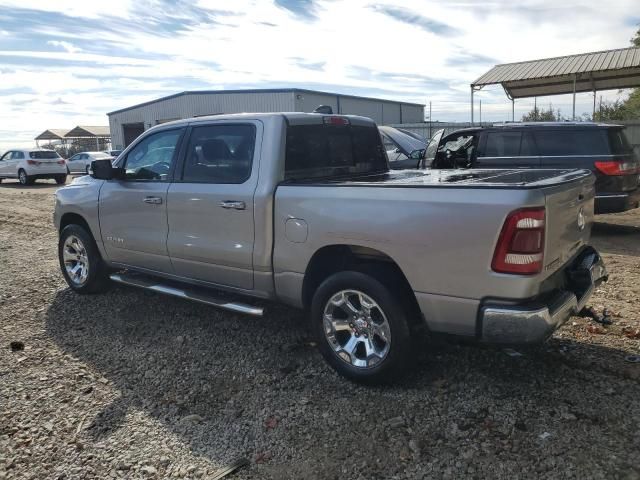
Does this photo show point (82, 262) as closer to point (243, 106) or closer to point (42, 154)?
point (42, 154)

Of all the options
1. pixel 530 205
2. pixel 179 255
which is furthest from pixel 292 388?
pixel 530 205

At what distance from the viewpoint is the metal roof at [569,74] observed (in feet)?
55.3

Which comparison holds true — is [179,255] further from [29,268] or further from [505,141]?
[505,141]

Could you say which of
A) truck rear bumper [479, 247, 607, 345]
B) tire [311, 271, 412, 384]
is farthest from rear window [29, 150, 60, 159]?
truck rear bumper [479, 247, 607, 345]

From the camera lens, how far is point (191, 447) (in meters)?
3.20

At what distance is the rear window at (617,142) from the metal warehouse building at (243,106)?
23.0 m

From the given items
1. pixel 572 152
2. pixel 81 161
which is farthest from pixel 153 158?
pixel 81 161

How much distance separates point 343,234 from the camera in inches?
144

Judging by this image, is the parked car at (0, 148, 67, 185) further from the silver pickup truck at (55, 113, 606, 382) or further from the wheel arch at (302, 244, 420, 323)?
the wheel arch at (302, 244, 420, 323)

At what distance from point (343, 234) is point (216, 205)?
1.23 meters

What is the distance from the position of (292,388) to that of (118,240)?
2.59 metres

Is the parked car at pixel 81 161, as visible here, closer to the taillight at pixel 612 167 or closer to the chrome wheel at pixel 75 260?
the chrome wheel at pixel 75 260

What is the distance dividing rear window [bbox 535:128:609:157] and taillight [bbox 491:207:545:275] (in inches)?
240

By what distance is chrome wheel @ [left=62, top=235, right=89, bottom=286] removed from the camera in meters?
5.97
